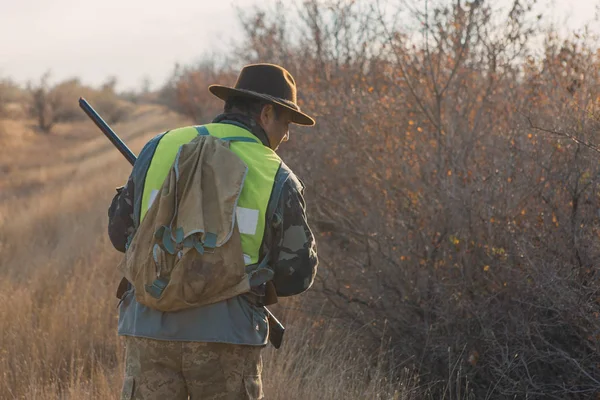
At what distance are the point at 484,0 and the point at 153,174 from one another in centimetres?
442

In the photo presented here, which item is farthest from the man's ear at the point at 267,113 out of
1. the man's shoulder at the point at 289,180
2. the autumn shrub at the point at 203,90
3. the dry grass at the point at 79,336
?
the autumn shrub at the point at 203,90

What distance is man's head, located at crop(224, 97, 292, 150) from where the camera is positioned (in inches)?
116

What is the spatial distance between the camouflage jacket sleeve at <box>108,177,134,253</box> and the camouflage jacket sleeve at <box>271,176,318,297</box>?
56 centimetres

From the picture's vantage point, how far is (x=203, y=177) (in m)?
2.67

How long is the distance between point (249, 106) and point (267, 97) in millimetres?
93

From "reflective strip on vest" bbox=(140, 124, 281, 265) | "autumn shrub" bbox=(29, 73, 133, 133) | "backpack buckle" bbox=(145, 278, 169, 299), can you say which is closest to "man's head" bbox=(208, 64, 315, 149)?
"reflective strip on vest" bbox=(140, 124, 281, 265)

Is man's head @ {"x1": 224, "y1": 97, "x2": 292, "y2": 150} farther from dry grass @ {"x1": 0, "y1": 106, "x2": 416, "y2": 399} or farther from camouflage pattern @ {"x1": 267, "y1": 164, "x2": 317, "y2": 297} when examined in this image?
dry grass @ {"x1": 0, "y1": 106, "x2": 416, "y2": 399}

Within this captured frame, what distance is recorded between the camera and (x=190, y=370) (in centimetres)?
268

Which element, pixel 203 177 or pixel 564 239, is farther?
pixel 564 239

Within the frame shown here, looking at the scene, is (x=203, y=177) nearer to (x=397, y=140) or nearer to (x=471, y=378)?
(x=471, y=378)

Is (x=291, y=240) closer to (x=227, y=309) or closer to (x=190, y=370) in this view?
(x=227, y=309)

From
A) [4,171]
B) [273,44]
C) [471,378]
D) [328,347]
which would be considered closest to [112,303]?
[328,347]

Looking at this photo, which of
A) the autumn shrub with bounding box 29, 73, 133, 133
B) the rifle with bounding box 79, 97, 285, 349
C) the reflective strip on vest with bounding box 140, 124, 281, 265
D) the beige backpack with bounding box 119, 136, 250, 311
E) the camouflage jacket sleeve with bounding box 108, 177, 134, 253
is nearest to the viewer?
the beige backpack with bounding box 119, 136, 250, 311

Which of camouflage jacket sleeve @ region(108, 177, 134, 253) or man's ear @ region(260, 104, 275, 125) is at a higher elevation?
man's ear @ region(260, 104, 275, 125)
